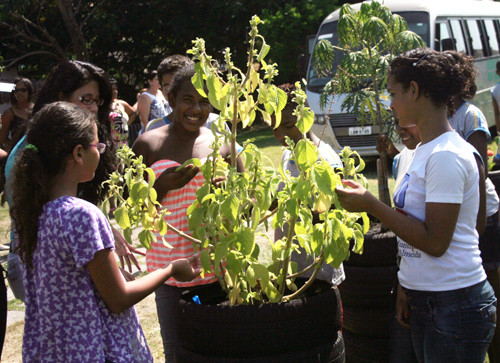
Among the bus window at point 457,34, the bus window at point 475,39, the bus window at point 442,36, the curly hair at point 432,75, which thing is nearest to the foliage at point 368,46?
the curly hair at point 432,75

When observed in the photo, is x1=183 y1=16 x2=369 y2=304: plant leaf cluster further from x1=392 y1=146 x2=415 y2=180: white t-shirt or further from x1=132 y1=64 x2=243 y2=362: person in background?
x1=392 y1=146 x2=415 y2=180: white t-shirt

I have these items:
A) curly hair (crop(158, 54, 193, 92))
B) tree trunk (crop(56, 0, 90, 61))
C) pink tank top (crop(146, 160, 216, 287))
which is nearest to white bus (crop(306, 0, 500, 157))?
curly hair (crop(158, 54, 193, 92))

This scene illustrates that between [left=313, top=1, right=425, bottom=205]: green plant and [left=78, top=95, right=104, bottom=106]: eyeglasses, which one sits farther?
[left=313, top=1, right=425, bottom=205]: green plant

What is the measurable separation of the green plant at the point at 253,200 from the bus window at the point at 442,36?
10.2 m

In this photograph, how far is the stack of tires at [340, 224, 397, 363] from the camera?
12.2ft

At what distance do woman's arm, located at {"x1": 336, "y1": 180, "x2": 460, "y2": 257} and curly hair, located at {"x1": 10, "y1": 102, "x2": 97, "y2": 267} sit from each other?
105 cm

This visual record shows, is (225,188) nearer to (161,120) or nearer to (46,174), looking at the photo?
(46,174)

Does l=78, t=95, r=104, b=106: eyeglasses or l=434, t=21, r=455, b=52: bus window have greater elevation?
l=434, t=21, r=455, b=52: bus window

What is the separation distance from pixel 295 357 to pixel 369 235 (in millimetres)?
1443

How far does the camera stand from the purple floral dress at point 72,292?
7.47 feet

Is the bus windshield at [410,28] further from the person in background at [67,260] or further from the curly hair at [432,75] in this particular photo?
the person in background at [67,260]

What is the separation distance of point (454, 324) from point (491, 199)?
1.50m

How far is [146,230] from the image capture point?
2600mm

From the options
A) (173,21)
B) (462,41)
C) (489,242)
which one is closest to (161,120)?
(489,242)
